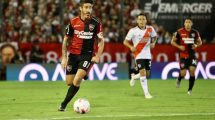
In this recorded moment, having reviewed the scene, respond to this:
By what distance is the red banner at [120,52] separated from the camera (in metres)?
30.4

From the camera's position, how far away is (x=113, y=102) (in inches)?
667

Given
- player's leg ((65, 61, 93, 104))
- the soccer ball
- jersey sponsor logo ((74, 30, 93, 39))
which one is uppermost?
jersey sponsor logo ((74, 30, 93, 39))

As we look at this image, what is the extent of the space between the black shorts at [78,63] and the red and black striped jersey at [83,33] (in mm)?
121

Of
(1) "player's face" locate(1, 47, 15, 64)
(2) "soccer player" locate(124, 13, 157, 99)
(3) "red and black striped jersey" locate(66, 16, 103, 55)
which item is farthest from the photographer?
(1) "player's face" locate(1, 47, 15, 64)

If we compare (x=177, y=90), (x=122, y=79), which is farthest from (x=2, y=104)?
(x=122, y=79)

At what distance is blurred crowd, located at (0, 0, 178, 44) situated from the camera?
3062 centimetres

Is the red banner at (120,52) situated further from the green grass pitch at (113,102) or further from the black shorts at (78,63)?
the black shorts at (78,63)

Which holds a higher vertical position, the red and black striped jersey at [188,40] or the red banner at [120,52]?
the red and black striped jersey at [188,40]

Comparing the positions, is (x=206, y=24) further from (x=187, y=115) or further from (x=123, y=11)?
(x=187, y=115)

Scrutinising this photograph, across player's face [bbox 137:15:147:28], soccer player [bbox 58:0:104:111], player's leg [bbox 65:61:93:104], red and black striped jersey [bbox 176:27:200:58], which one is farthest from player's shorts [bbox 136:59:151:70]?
player's leg [bbox 65:61:93:104]

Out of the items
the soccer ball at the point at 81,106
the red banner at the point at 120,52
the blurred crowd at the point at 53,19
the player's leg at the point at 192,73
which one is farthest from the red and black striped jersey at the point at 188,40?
the blurred crowd at the point at 53,19

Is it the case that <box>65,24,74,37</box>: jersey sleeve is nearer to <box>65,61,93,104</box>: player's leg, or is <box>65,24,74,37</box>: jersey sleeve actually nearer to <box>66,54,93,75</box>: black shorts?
<box>66,54,93,75</box>: black shorts

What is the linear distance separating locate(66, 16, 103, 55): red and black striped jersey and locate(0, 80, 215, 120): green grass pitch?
145 centimetres

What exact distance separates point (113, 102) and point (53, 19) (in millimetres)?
15182
